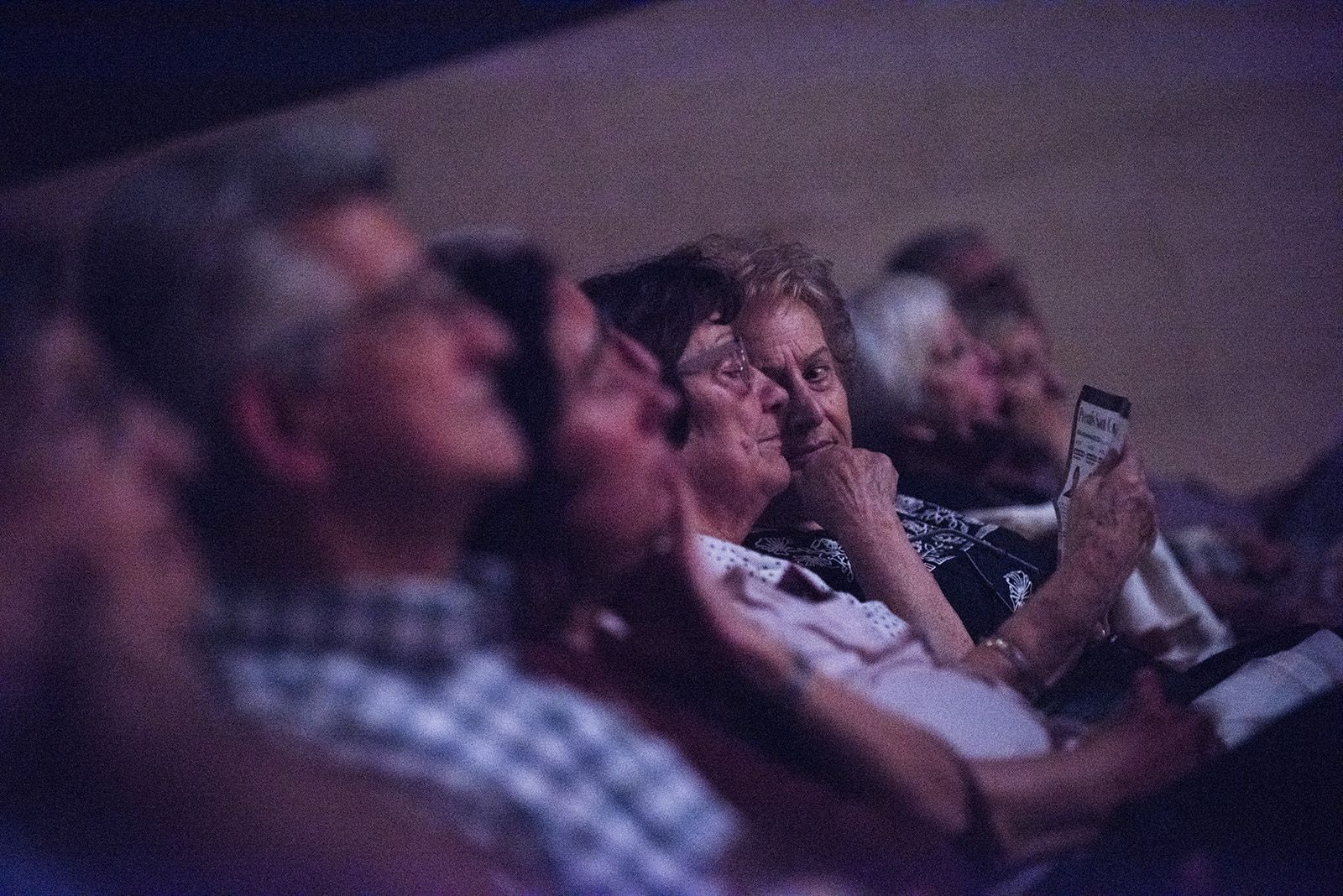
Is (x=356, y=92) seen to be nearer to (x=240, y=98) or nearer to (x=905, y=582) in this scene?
(x=240, y=98)

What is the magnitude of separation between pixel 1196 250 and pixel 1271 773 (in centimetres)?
381

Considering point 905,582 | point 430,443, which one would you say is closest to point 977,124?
point 905,582

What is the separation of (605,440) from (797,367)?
811 mm

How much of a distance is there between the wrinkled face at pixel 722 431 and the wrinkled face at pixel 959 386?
3.31 feet

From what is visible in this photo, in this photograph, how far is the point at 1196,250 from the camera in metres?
4.96

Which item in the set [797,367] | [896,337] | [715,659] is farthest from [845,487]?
[896,337]

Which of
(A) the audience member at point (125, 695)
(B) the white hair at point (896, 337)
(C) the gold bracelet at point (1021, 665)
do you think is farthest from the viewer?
(B) the white hair at point (896, 337)

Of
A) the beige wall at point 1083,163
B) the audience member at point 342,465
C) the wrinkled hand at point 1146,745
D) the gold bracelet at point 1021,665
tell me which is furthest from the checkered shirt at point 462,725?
the beige wall at point 1083,163

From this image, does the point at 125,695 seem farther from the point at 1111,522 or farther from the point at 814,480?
the point at 1111,522

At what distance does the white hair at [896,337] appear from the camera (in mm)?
2637

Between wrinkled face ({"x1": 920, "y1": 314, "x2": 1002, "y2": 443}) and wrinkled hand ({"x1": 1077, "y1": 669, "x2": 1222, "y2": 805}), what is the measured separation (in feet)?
4.06

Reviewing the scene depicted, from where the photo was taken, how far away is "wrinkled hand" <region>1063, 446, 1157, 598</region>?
1901mm

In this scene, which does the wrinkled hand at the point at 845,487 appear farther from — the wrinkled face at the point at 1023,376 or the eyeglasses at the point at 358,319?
the wrinkled face at the point at 1023,376

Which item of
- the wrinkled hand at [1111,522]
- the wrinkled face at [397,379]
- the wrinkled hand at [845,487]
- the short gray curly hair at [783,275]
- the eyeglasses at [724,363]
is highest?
the short gray curly hair at [783,275]
